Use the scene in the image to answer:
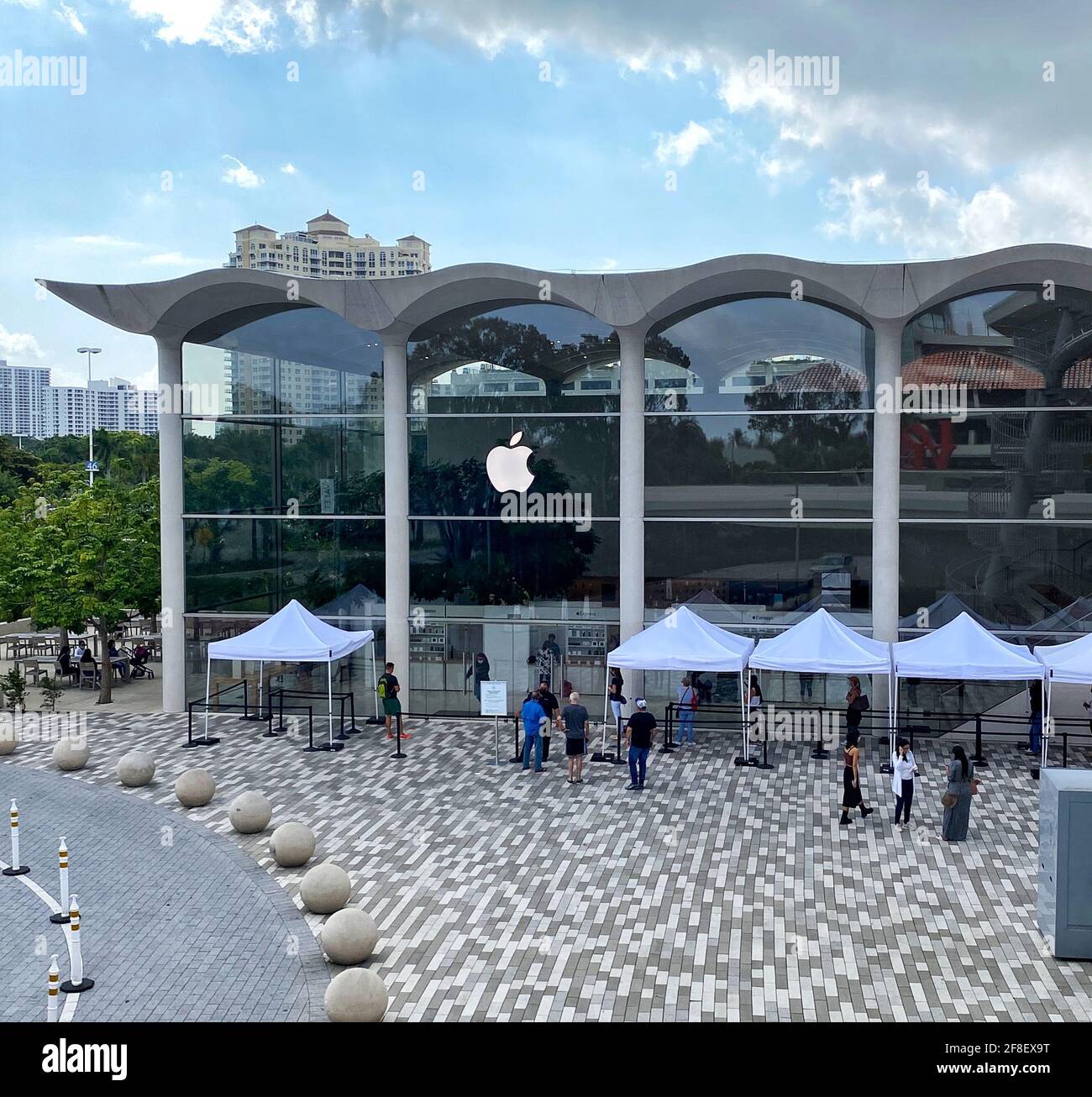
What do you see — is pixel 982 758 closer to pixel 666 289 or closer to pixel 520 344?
pixel 666 289

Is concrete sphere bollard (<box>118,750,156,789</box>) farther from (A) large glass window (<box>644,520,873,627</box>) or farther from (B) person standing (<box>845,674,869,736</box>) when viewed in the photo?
(B) person standing (<box>845,674,869,736</box>)

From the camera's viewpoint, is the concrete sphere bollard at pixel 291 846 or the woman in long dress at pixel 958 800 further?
the woman in long dress at pixel 958 800

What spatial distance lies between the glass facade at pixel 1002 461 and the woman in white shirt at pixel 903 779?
6378 mm

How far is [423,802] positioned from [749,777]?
16.9 ft

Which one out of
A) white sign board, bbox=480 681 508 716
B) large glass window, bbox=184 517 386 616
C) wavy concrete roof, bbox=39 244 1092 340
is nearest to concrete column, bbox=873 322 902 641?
wavy concrete roof, bbox=39 244 1092 340

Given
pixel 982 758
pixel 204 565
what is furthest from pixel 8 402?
pixel 982 758

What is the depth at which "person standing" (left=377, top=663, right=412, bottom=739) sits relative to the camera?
21047 millimetres

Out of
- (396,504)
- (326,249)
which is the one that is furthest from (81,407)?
(396,504)

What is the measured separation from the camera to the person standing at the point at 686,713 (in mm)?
20891

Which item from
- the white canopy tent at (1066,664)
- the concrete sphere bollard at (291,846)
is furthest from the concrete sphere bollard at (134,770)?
the white canopy tent at (1066,664)

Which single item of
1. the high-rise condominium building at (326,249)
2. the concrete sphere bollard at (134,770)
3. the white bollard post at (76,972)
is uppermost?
the high-rise condominium building at (326,249)

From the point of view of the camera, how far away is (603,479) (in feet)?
74.8

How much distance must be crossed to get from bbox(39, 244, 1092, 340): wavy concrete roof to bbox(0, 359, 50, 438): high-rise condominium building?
168422 mm

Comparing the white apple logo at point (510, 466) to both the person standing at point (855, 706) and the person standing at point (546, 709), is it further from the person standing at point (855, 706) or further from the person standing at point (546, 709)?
the person standing at point (855, 706)
